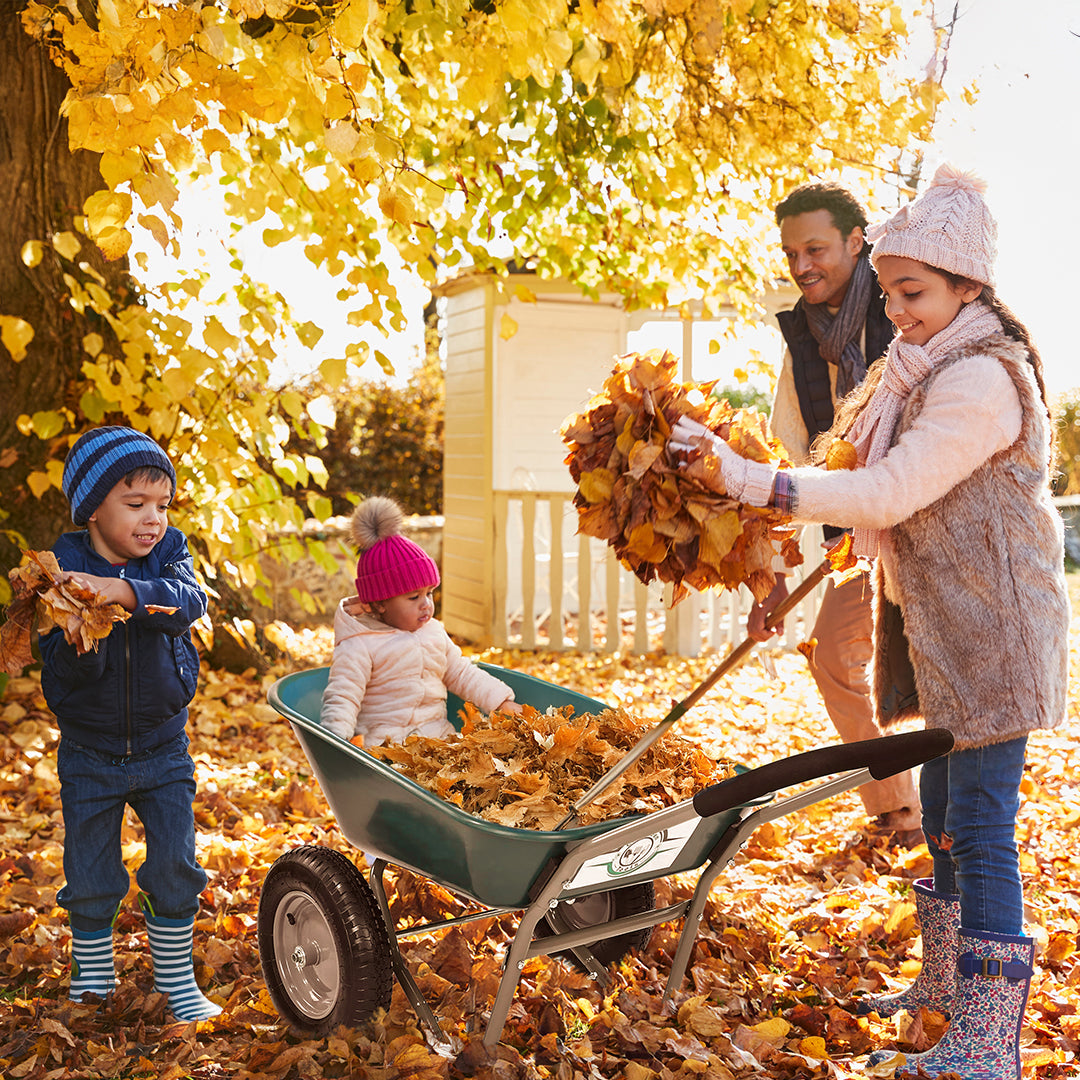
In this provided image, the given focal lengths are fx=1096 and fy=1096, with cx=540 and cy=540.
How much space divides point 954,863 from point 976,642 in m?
0.60

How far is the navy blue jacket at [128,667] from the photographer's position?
2.69 metres

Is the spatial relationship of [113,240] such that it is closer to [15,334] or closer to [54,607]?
[54,607]

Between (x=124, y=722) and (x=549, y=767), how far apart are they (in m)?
1.09

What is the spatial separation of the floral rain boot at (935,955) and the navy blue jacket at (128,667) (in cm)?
196

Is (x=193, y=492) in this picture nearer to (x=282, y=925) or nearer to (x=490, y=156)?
(x=490, y=156)

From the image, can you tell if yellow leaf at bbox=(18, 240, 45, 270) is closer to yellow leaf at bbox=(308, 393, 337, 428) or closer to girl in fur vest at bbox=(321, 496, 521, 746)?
yellow leaf at bbox=(308, 393, 337, 428)

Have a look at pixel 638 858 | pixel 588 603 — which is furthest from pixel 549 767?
pixel 588 603

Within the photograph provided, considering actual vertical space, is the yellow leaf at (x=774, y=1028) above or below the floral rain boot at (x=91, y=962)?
below

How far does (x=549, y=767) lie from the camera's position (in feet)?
8.08

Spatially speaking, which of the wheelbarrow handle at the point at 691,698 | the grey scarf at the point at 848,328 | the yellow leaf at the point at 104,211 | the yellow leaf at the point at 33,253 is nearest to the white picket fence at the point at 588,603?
the yellow leaf at the point at 33,253

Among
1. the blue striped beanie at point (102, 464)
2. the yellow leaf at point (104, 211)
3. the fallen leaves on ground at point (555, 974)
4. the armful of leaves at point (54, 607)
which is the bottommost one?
the fallen leaves on ground at point (555, 974)

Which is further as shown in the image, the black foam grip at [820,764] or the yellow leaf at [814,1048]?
the yellow leaf at [814,1048]

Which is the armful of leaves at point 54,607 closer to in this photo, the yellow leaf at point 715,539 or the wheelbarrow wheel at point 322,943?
the wheelbarrow wheel at point 322,943

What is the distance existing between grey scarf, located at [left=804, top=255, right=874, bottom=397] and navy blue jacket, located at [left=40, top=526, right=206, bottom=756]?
207cm
